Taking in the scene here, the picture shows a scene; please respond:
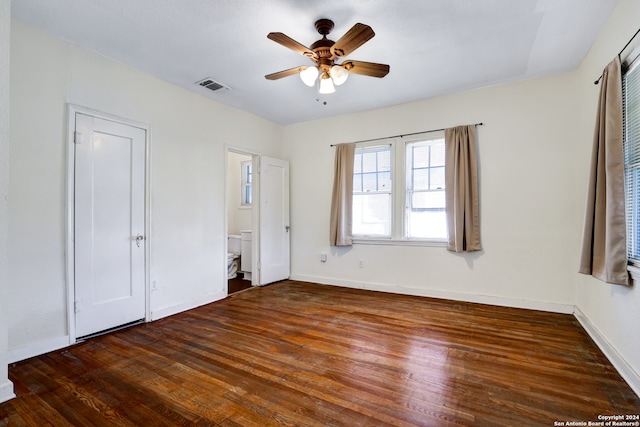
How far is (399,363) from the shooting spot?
2.36m

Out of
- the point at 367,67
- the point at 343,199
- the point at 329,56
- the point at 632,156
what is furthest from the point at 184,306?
the point at 632,156

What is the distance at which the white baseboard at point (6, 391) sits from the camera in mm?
1891

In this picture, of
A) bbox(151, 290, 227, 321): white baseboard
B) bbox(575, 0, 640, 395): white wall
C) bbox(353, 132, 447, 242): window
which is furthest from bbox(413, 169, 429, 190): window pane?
bbox(151, 290, 227, 321): white baseboard

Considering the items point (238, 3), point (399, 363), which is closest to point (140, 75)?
point (238, 3)

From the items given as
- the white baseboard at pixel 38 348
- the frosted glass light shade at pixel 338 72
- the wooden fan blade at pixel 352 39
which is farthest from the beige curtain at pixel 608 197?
the white baseboard at pixel 38 348

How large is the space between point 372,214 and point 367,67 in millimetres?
2542

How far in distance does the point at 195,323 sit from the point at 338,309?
1.67 meters

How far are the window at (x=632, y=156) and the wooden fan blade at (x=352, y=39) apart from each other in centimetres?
197

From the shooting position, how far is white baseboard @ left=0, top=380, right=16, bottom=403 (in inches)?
74.5

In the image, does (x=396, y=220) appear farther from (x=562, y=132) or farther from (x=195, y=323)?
(x=195, y=323)

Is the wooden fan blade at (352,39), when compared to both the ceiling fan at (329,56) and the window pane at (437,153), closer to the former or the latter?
the ceiling fan at (329,56)

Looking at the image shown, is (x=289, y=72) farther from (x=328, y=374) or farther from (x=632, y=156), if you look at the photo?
(x=632, y=156)

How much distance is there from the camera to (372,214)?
477cm

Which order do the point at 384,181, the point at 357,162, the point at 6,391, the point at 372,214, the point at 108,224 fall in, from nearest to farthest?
the point at 6,391
the point at 108,224
the point at 384,181
the point at 372,214
the point at 357,162
